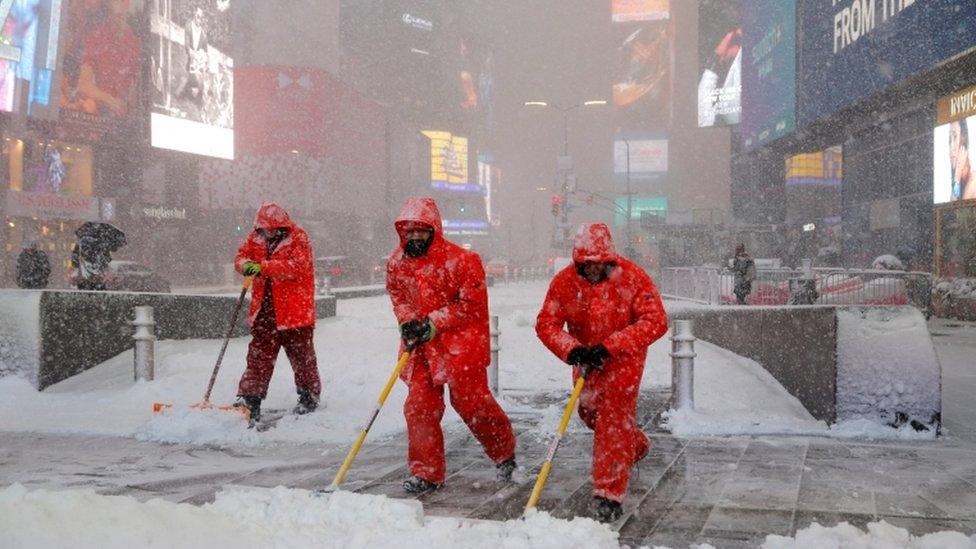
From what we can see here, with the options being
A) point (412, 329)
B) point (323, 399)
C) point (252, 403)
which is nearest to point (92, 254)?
point (323, 399)

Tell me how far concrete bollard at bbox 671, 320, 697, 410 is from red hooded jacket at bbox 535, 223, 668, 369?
114 inches

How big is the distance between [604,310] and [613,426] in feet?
2.09

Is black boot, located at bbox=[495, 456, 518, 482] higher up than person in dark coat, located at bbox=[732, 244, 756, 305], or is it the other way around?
person in dark coat, located at bbox=[732, 244, 756, 305]

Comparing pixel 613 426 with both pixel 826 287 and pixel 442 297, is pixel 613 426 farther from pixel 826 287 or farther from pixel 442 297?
pixel 826 287

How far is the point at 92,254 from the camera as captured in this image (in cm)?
1189

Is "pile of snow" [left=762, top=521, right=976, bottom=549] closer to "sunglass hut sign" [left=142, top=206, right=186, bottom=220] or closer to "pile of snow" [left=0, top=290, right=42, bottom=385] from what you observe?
"pile of snow" [left=0, top=290, right=42, bottom=385]

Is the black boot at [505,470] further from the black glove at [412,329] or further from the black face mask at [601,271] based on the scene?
the black face mask at [601,271]

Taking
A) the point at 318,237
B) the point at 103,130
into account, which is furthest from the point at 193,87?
the point at 318,237

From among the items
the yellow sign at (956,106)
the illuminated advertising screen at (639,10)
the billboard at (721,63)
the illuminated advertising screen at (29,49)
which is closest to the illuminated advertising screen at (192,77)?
the illuminated advertising screen at (29,49)

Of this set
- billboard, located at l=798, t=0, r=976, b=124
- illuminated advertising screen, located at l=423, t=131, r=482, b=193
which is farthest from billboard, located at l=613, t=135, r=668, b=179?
billboard, located at l=798, t=0, r=976, b=124

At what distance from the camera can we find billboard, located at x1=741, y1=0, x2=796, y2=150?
4069 cm

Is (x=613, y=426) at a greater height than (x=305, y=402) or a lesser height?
A: greater

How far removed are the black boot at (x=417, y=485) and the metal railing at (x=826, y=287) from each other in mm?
13436

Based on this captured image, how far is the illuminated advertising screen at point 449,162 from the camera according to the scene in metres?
110
